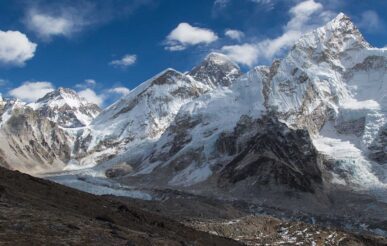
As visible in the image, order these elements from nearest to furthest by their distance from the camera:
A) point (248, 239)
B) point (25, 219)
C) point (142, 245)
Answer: point (25, 219)
point (142, 245)
point (248, 239)

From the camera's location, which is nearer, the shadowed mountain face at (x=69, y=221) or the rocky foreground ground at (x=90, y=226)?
the shadowed mountain face at (x=69, y=221)

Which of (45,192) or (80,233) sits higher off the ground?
(45,192)

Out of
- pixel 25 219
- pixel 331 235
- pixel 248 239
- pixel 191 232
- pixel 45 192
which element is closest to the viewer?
pixel 25 219

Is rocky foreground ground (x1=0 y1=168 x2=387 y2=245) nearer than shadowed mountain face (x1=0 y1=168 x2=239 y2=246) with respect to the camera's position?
No

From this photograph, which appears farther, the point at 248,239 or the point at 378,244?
the point at 378,244

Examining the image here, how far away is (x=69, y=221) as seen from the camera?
196ft

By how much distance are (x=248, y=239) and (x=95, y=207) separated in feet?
164

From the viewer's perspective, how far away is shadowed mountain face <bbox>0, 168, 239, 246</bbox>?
52625 millimetres

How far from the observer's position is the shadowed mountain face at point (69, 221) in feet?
173

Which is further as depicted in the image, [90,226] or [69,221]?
[90,226]

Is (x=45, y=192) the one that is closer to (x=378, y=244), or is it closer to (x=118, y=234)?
(x=118, y=234)

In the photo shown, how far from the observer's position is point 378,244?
13288cm

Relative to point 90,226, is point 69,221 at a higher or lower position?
higher

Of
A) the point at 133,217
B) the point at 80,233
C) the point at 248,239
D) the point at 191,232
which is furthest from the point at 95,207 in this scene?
the point at 248,239
